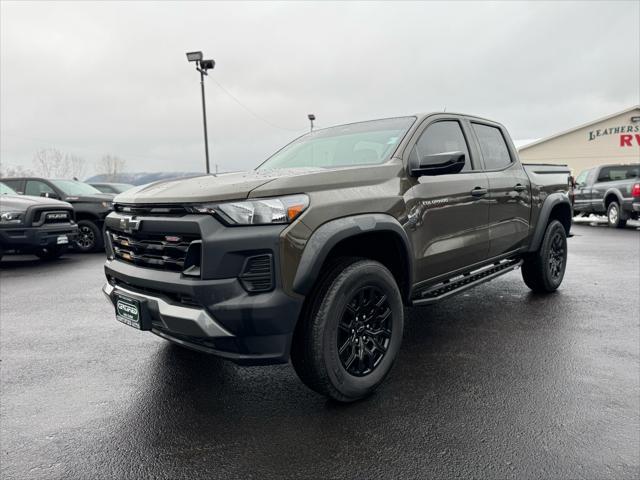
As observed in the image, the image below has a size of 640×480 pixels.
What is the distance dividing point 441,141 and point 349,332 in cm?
190

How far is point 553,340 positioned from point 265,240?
2.80m

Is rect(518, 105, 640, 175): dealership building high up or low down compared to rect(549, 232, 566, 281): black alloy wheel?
up

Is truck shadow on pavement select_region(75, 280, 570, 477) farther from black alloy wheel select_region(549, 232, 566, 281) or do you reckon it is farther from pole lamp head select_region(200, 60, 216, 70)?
pole lamp head select_region(200, 60, 216, 70)

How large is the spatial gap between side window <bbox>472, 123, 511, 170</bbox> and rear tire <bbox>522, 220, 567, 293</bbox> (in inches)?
43.1

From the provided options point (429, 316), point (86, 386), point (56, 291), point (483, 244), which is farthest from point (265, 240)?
point (56, 291)

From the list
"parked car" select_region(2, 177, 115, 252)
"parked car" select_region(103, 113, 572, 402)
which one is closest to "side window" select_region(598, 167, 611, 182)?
"parked car" select_region(103, 113, 572, 402)

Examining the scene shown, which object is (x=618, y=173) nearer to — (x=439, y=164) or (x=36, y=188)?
(x=439, y=164)

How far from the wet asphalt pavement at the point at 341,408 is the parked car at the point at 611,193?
10180mm

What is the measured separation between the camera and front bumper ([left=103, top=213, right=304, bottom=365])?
92.4 inches

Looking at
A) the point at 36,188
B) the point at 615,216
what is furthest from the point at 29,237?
the point at 615,216

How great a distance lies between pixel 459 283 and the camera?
3.85 m

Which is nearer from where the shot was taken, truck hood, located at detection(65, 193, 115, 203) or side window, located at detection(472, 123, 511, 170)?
side window, located at detection(472, 123, 511, 170)

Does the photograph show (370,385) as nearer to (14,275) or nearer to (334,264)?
(334,264)

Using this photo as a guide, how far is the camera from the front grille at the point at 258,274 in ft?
7.79
